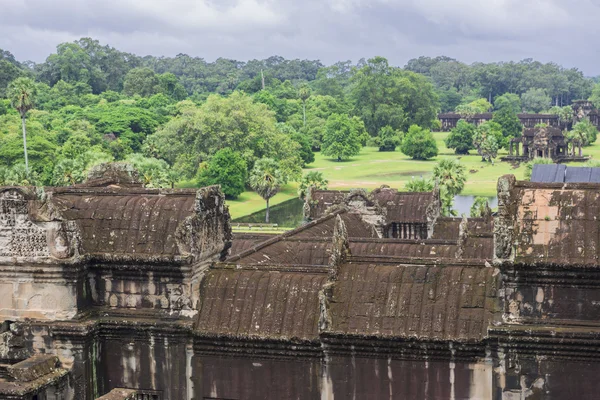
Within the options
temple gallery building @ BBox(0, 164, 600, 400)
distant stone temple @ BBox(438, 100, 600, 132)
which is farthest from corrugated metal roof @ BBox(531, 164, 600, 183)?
distant stone temple @ BBox(438, 100, 600, 132)

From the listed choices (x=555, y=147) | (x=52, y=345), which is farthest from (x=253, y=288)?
(x=555, y=147)

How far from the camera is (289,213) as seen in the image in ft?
292

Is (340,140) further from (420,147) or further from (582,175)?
(582,175)

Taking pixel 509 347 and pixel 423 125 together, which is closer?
pixel 509 347

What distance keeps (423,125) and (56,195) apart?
151 metres

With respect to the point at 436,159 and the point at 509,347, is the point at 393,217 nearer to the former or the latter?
the point at 509,347

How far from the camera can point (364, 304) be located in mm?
15680

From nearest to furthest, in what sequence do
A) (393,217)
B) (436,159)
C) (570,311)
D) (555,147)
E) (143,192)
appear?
(570,311) → (143,192) → (393,217) → (555,147) → (436,159)

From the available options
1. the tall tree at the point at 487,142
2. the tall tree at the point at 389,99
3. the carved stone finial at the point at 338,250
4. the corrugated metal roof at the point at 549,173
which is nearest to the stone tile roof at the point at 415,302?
the carved stone finial at the point at 338,250

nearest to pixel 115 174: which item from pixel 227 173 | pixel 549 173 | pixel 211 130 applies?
pixel 549 173

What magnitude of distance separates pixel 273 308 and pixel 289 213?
72770mm

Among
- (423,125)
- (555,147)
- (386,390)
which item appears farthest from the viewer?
(423,125)

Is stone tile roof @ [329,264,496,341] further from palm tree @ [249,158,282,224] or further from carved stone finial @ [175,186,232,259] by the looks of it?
palm tree @ [249,158,282,224]

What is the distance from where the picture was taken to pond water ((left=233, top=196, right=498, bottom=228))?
3290 inches
